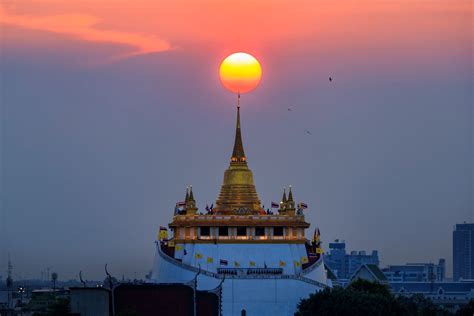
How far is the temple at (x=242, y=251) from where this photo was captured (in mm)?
152500

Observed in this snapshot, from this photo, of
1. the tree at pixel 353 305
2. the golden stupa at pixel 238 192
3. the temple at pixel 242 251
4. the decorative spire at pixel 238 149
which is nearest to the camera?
the tree at pixel 353 305

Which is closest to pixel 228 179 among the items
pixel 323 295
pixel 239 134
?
pixel 239 134

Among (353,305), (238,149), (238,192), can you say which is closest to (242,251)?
(238,192)

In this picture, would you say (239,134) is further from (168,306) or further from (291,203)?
(168,306)

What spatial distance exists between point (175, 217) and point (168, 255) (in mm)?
2802

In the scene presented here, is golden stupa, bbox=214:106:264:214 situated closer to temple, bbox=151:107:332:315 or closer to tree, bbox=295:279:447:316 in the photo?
temple, bbox=151:107:332:315

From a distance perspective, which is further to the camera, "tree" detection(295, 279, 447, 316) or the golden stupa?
the golden stupa

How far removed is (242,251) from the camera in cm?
15712

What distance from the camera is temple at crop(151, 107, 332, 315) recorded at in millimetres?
152500

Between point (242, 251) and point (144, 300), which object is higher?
point (242, 251)

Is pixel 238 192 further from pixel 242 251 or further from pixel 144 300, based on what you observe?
pixel 144 300

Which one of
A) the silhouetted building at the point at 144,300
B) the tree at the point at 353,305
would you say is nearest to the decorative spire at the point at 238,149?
the tree at the point at 353,305

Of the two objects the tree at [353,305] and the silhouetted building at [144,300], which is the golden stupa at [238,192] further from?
the silhouetted building at [144,300]

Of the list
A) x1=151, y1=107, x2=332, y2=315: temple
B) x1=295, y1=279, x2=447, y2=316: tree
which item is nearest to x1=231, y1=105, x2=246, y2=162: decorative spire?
x1=151, y1=107, x2=332, y2=315: temple
